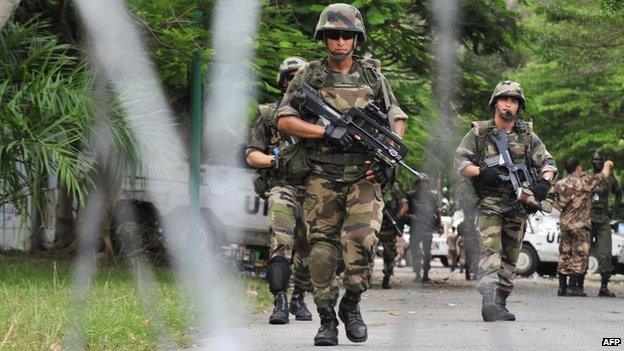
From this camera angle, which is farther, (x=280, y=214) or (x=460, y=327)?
(x=280, y=214)

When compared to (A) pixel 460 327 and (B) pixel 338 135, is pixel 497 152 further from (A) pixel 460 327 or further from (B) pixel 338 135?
(B) pixel 338 135

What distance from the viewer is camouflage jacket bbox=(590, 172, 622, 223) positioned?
1549 cm

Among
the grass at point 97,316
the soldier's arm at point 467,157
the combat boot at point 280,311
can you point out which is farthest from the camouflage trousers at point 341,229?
the soldier's arm at point 467,157

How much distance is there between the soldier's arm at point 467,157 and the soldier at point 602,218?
595cm

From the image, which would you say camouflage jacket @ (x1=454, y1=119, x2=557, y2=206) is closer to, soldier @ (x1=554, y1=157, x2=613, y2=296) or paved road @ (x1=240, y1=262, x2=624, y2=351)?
paved road @ (x1=240, y1=262, x2=624, y2=351)

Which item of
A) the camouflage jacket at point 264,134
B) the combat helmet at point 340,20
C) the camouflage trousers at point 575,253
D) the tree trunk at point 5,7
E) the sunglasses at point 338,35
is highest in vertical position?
the combat helmet at point 340,20

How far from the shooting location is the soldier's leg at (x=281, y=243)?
28.5 feet

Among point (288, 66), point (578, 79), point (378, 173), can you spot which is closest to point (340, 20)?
point (378, 173)

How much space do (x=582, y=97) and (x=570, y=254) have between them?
835 centimetres

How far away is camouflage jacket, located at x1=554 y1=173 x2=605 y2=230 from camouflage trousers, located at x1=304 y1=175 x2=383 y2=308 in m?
8.62

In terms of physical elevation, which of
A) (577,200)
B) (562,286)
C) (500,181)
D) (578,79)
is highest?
(578,79)

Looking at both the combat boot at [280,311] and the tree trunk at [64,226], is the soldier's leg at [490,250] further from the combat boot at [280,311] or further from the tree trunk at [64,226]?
the tree trunk at [64,226]

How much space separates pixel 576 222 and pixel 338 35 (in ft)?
29.9

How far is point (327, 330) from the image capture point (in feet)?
22.7
